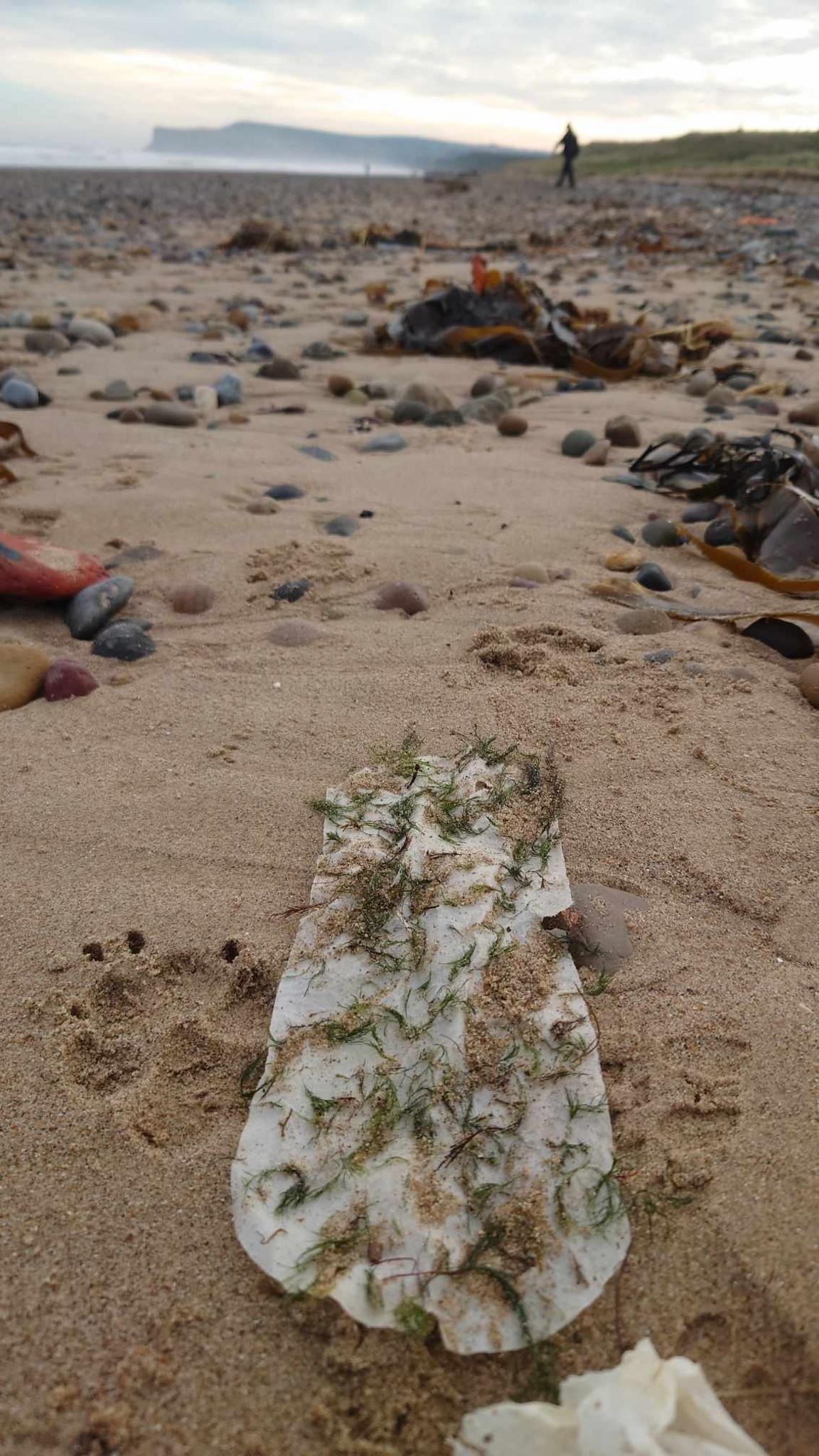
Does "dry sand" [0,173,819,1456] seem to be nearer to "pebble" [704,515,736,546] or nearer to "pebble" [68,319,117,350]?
"pebble" [704,515,736,546]

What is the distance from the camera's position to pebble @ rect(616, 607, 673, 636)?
2469 millimetres

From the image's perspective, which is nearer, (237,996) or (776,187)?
(237,996)

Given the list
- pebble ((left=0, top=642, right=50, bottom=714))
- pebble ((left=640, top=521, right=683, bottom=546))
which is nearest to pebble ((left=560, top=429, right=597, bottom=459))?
pebble ((left=640, top=521, right=683, bottom=546))

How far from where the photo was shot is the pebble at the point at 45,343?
5.51 meters

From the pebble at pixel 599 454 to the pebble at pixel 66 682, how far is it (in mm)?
2304

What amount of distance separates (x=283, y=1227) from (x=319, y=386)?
180 inches

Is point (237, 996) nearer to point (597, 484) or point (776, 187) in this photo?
point (597, 484)

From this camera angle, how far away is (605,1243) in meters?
1.10

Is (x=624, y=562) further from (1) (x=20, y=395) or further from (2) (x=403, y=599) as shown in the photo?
(1) (x=20, y=395)

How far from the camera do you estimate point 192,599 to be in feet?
8.61

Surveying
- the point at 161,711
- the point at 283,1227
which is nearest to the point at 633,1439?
the point at 283,1227

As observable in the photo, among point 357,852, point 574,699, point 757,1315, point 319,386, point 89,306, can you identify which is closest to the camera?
point 757,1315

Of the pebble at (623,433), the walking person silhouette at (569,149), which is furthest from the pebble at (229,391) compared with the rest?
the walking person silhouette at (569,149)

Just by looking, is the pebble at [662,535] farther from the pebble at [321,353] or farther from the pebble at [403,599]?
the pebble at [321,353]
